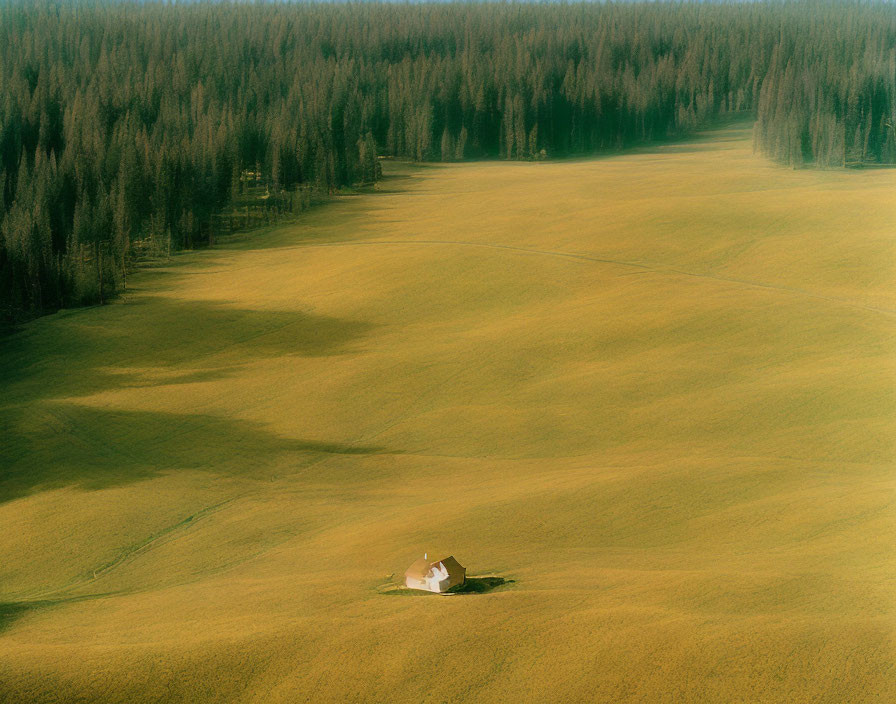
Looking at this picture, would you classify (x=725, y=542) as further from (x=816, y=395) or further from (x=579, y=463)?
(x=816, y=395)

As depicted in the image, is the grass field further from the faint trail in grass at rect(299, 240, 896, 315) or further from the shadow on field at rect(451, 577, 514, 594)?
the shadow on field at rect(451, 577, 514, 594)

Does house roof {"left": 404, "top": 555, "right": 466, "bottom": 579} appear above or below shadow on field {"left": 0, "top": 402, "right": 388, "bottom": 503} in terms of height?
above

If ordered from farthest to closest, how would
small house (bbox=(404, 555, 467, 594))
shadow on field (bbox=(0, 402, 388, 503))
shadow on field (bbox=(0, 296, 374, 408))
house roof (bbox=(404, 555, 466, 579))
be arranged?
shadow on field (bbox=(0, 296, 374, 408)) < shadow on field (bbox=(0, 402, 388, 503)) < house roof (bbox=(404, 555, 466, 579)) < small house (bbox=(404, 555, 467, 594))

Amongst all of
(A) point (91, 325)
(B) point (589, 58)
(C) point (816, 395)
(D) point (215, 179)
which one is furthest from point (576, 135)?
(C) point (816, 395)

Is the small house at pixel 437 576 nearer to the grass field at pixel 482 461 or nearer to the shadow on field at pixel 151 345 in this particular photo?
the grass field at pixel 482 461

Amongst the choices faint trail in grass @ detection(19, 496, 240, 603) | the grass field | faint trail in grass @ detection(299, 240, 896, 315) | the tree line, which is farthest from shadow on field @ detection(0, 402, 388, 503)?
faint trail in grass @ detection(299, 240, 896, 315)

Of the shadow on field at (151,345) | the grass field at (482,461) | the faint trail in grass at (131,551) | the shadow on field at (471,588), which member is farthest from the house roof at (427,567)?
the shadow on field at (151,345)
